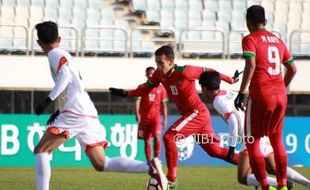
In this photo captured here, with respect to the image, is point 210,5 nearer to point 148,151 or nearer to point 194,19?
point 194,19

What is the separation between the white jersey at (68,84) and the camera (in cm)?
1062

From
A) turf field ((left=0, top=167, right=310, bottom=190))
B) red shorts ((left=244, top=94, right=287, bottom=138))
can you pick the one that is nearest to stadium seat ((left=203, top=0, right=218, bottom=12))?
turf field ((left=0, top=167, right=310, bottom=190))

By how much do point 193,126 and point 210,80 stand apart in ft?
3.07

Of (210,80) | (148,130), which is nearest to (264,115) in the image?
(210,80)

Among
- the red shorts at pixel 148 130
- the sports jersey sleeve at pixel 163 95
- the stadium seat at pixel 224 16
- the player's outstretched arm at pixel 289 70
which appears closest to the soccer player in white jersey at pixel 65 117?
the player's outstretched arm at pixel 289 70

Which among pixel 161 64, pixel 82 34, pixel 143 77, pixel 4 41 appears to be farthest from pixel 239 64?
pixel 161 64

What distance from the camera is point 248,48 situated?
11.1 m

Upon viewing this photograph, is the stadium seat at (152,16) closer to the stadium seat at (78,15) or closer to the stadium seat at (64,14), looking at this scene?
the stadium seat at (78,15)

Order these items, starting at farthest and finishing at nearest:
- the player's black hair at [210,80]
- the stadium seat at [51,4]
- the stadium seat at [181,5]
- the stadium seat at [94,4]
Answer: the stadium seat at [181,5], the stadium seat at [94,4], the stadium seat at [51,4], the player's black hair at [210,80]

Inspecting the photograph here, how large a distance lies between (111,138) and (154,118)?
2.63m

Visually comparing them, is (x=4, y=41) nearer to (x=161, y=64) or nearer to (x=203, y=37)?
(x=203, y=37)

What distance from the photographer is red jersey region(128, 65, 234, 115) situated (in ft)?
44.8

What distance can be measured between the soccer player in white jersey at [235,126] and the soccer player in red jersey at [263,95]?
2.61 feet

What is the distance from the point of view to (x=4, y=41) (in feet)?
85.0
